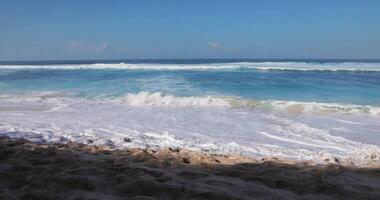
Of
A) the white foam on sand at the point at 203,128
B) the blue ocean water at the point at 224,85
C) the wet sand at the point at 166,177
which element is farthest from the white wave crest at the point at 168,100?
the wet sand at the point at 166,177

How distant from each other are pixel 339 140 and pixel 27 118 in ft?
23.0

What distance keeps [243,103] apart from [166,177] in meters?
9.22

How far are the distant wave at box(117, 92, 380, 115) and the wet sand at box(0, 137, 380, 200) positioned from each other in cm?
669

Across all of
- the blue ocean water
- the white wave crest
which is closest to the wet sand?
the white wave crest

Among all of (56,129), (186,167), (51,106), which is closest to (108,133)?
(56,129)

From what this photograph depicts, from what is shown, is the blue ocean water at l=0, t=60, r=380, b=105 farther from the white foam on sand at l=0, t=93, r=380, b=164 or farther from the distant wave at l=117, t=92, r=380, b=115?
the white foam on sand at l=0, t=93, r=380, b=164

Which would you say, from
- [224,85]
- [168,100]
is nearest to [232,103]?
[168,100]

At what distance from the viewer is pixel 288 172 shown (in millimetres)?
4699

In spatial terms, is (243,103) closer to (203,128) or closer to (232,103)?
(232,103)

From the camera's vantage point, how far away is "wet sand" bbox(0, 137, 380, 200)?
3.64 meters

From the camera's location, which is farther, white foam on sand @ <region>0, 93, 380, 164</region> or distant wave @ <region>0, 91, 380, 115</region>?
distant wave @ <region>0, 91, 380, 115</region>

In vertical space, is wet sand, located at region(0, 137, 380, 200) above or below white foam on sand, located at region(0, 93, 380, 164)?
above

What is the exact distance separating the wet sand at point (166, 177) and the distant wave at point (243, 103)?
21.9 feet

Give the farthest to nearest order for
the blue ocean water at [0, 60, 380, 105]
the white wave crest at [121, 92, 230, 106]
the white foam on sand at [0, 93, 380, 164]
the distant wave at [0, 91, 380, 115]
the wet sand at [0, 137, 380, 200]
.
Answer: the blue ocean water at [0, 60, 380, 105]
the white wave crest at [121, 92, 230, 106]
the distant wave at [0, 91, 380, 115]
the white foam on sand at [0, 93, 380, 164]
the wet sand at [0, 137, 380, 200]
